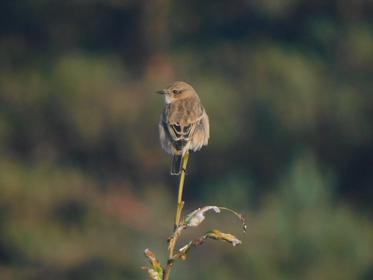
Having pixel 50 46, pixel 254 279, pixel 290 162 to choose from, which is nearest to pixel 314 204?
pixel 254 279

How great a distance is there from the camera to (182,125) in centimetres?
655

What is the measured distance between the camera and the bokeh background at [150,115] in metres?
24.1

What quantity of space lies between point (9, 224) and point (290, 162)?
175 inches

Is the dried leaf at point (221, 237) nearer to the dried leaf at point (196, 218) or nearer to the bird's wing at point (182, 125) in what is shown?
the dried leaf at point (196, 218)

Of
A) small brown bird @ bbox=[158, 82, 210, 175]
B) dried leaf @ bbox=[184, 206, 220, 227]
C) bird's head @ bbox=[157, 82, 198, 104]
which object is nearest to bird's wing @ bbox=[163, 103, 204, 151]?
small brown bird @ bbox=[158, 82, 210, 175]

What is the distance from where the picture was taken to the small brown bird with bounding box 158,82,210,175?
20.5 feet

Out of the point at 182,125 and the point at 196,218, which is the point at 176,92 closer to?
the point at 182,125

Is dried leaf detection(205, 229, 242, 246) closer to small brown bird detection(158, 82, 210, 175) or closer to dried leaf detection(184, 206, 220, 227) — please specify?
dried leaf detection(184, 206, 220, 227)

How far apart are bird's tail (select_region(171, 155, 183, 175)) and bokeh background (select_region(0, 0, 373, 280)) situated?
576 inches

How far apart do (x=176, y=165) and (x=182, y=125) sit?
1.83ft

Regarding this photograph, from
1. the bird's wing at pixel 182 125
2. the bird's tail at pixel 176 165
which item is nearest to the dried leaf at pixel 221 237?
the bird's tail at pixel 176 165

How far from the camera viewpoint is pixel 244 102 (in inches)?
1054

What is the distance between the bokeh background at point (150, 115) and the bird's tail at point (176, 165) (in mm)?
14636

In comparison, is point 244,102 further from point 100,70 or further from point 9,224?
point 9,224
